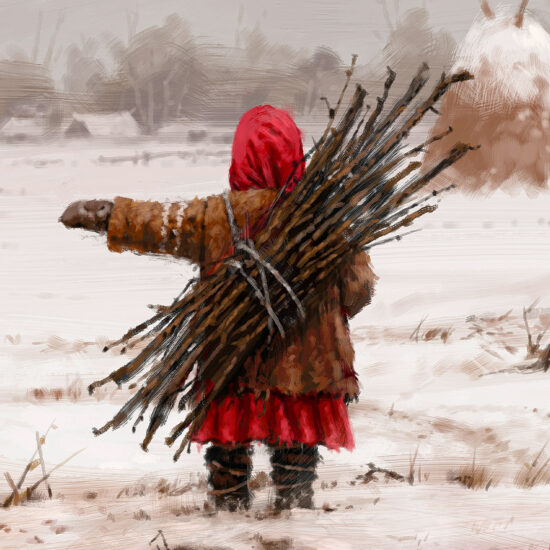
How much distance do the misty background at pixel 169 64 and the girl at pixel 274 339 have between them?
4634mm

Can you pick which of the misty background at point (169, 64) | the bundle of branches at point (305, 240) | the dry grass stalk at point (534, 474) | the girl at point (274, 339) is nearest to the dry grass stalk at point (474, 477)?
the dry grass stalk at point (534, 474)

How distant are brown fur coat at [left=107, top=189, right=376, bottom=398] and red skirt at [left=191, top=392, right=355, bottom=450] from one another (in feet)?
0.19

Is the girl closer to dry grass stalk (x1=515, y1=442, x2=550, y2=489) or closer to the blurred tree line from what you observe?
dry grass stalk (x1=515, y1=442, x2=550, y2=489)

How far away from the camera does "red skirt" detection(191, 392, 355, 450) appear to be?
7.72 feet

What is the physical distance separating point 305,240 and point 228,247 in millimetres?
224

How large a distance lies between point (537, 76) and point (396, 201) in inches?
242

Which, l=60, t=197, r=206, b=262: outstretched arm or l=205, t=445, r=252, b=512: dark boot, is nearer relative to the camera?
l=60, t=197, r=206, b=262: outstretched arm

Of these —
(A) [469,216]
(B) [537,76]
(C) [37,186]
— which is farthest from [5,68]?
(B) [537,76]

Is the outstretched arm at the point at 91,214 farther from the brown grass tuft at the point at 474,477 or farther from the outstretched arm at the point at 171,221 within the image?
the brown grass tuft at the point at 474,477

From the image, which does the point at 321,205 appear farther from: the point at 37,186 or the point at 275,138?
the point at 37,186

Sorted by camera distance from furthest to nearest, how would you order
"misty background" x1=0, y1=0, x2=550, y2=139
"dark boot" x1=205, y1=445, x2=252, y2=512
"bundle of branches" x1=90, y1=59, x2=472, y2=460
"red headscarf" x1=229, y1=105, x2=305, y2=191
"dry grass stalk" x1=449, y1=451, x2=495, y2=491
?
"misty background" x1=0, y1=0, x2=550, y2=139, "dry grass stalk" x1=449, y1=451, x2=495, y2=491, "dark boot" x1=205, y1=445, x2=252, y2=512, "red headscarf" x1=229, y1=105, x2=305, y2=191, "bundle of branches" x1=90, y1=59, x2=472, y2=460

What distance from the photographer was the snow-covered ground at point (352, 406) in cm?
234

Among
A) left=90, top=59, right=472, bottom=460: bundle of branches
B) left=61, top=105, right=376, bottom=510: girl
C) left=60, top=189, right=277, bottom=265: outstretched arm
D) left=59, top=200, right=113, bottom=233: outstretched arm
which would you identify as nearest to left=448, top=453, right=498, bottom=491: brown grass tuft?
left=61, top=105, right=376, bottom=510: girl

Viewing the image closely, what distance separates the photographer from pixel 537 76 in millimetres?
7695
